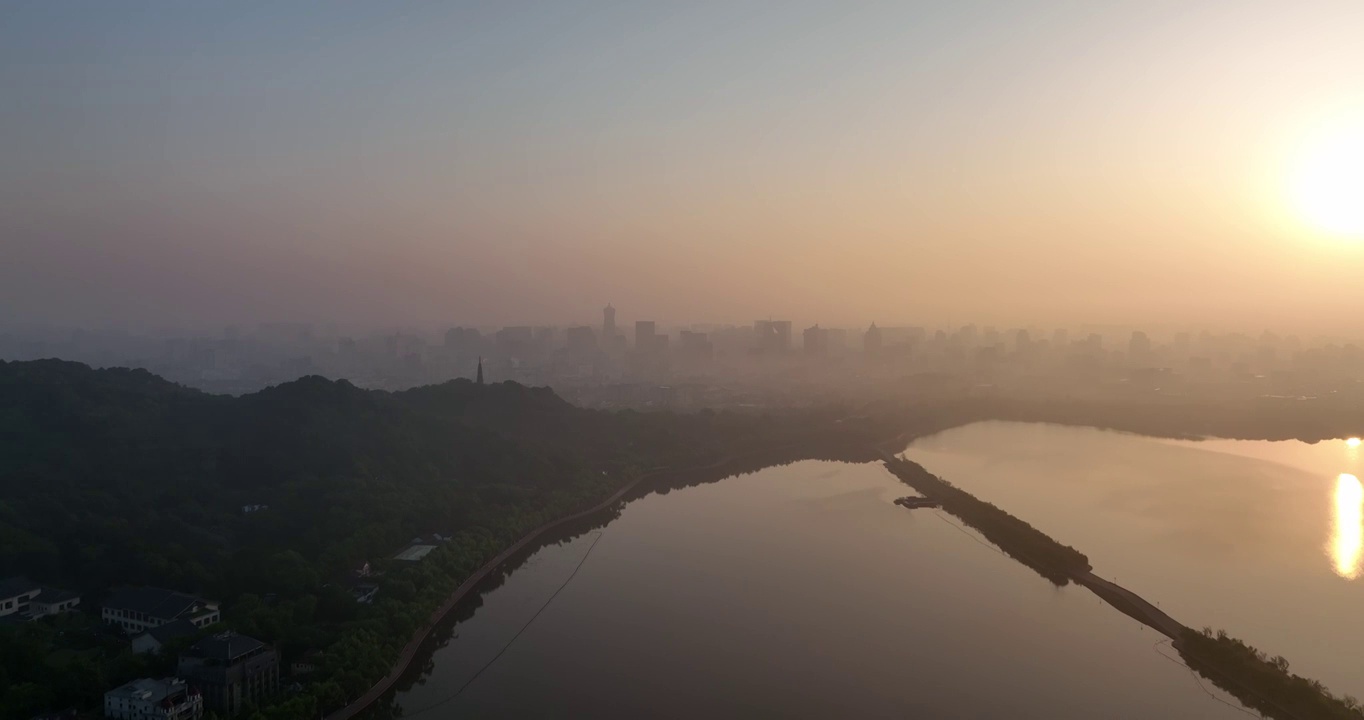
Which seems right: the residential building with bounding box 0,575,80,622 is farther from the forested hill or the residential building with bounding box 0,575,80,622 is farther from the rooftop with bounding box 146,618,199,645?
A: the rooftop with bounding box 146,618,199,645

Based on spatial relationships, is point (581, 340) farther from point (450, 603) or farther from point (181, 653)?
point (181, 653)

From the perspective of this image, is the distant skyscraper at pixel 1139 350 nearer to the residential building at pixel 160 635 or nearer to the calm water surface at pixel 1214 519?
the calm water surface at pixel 1214 519

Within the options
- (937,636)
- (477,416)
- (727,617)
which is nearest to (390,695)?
(727,617)

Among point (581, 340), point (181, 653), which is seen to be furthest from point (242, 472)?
point (581, 340)

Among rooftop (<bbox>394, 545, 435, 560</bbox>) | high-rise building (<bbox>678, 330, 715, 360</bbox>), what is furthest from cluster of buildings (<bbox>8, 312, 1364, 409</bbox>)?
rooftop (<bbox>394, 545, 435, 560</bbox>)

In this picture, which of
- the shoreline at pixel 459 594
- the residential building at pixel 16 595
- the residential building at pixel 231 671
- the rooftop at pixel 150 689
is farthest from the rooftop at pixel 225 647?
the residential building at pixel 16 595

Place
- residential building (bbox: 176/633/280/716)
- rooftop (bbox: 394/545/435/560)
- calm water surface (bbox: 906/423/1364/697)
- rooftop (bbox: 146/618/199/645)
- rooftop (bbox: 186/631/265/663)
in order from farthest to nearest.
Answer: rooftop (bbox: 394/545/435/560), calm water surface (bbox: 906/423/1364/697), rooftop (bbox: 146/618/199/645), rooftop (bbox: 186/631/265/663), residential building (bbox: 176/633/280/716)
